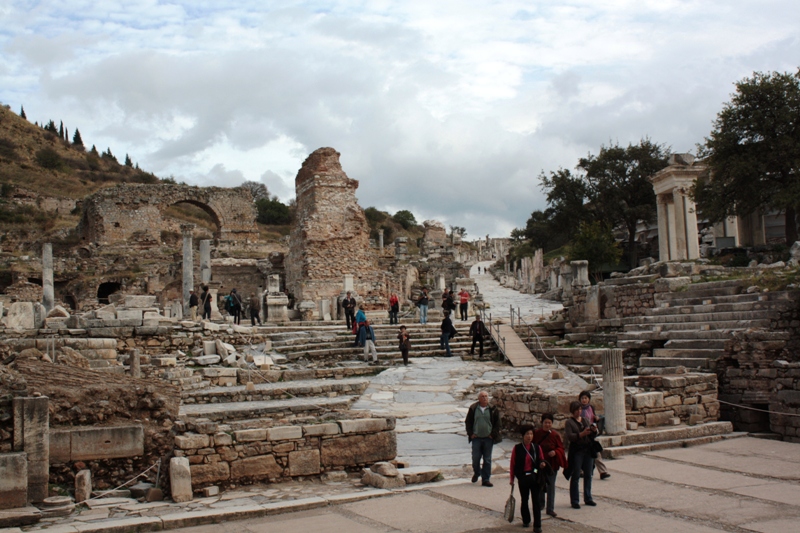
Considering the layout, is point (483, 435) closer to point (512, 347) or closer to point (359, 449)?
point (359, 449)

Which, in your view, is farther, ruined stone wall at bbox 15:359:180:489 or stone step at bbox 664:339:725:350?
stone step at bbox 664:339:725:350

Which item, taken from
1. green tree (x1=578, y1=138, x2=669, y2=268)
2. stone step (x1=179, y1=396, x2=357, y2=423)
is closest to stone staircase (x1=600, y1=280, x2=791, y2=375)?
stone step (x1=179, y1=396, x2=357, y2=423)

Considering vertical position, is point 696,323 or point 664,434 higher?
point 696,323

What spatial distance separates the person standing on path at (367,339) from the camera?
16.3 m

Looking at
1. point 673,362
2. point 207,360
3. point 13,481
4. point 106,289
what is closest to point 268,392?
point 207,360

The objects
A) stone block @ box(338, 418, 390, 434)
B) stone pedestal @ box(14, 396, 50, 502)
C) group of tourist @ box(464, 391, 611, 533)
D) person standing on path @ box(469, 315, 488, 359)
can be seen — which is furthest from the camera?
person standing on path @ box(469, 315, 488, 359)

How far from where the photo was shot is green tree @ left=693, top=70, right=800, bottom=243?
77.5 feet

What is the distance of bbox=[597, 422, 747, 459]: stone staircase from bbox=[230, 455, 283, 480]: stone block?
4.12 metres

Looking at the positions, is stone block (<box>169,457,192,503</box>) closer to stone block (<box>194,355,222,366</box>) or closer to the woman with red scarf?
the woman with red scarf

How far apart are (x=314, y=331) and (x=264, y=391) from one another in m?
6.98

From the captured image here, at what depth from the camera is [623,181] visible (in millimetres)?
43094

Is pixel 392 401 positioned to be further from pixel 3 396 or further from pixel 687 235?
pixel 687 235

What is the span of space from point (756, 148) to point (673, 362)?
14515 mm

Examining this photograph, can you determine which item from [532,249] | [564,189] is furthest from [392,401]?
[532,249]
